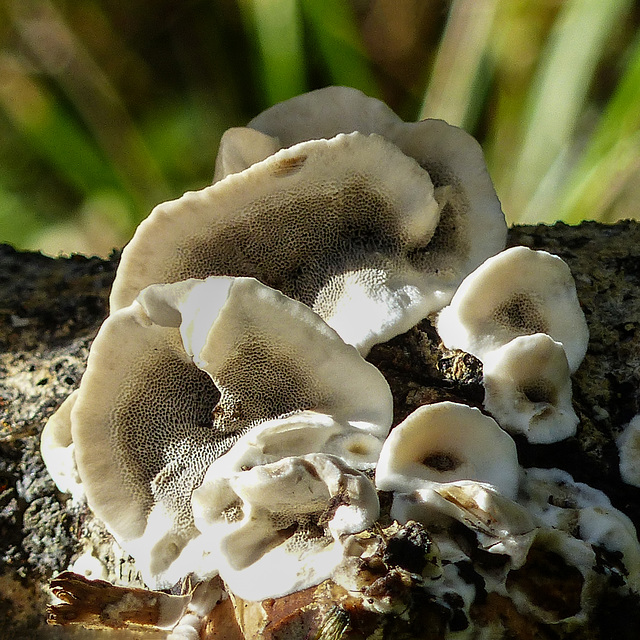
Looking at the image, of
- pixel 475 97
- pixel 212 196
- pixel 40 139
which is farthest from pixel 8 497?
pixel 475 97

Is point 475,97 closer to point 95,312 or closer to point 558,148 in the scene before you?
point 558,148

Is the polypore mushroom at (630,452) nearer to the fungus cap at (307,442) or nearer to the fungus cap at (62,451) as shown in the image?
the fungus cap at (307,442)

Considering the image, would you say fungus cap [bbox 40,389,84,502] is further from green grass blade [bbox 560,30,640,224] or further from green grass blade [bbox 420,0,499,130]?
green grass blade [bbox 560,30,640,224]

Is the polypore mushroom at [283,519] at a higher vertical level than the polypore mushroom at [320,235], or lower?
lower

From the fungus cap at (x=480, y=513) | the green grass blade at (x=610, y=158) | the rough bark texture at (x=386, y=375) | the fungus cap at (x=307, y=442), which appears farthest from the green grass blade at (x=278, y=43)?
the fungus cap at (x=480, y=513)

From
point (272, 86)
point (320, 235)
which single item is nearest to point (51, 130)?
point (272, 86)

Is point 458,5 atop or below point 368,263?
atop
